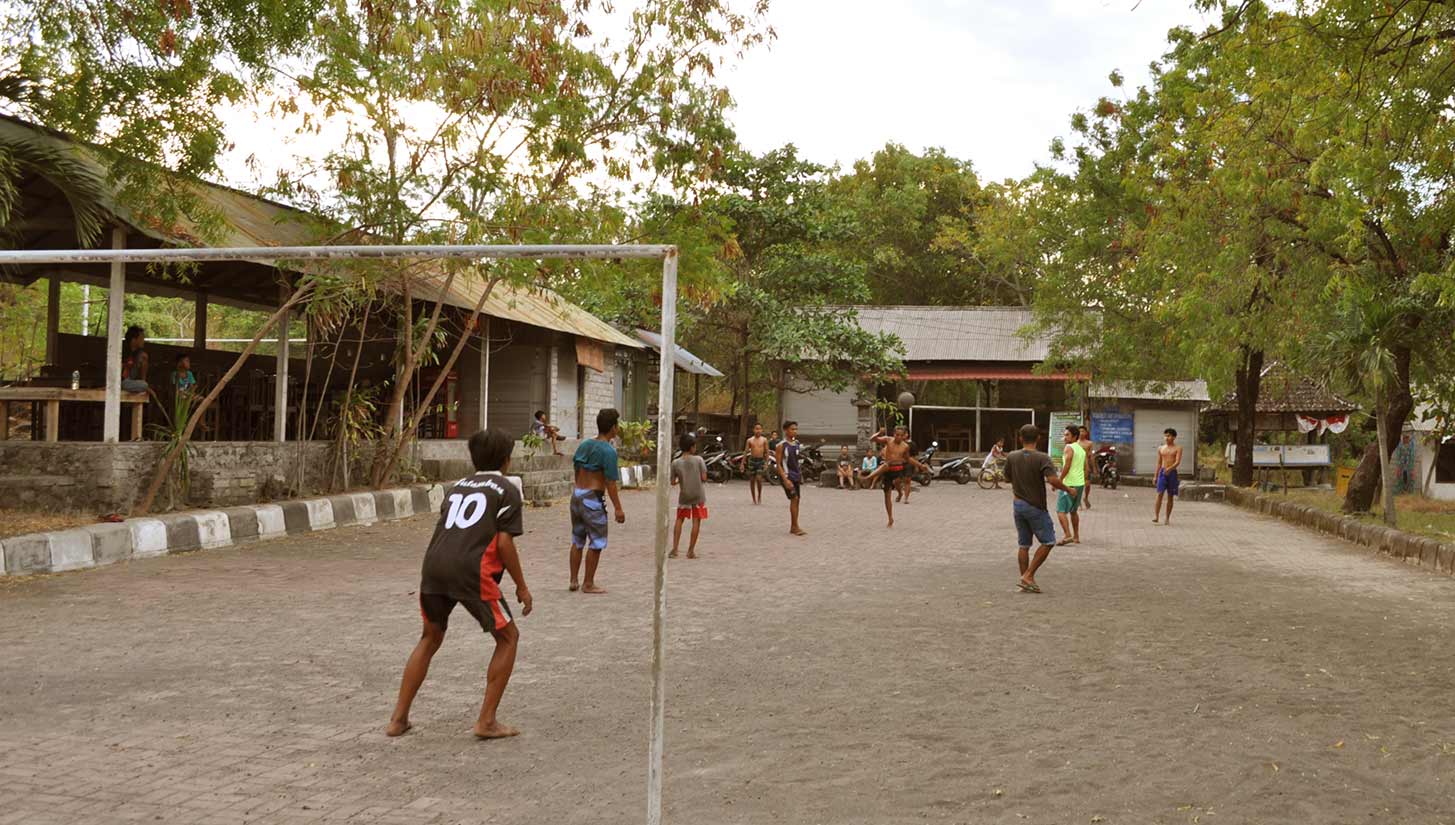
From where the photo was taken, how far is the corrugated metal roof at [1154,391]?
3294 centimetres

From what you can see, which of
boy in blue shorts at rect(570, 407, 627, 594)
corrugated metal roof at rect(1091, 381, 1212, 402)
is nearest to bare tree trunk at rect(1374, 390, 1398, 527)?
boy in blue shorts at rect(570, 407, 627, 594)

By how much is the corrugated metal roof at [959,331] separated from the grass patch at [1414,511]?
A: 10035mm

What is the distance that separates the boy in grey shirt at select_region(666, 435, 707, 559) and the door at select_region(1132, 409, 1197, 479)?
26.0 m

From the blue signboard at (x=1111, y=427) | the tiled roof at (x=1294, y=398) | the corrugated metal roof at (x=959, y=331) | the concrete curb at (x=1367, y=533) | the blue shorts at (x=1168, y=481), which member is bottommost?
the concrete curb at (x=1367, y=533)

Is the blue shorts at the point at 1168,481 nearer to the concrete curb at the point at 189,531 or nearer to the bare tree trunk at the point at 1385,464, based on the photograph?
the bare tree trunk at the point at 1385,464

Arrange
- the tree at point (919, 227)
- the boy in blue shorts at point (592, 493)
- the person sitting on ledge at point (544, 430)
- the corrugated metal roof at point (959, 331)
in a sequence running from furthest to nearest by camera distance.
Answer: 1. the tree at point (919, 227)
2. the corrugated metal roof at point (959, 331)
3. the person sitting on ledge at point (544, 430)
4. the boy in blue shorts at point (592, 493)

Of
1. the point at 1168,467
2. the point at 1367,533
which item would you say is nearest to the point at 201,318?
the point at 1168,467

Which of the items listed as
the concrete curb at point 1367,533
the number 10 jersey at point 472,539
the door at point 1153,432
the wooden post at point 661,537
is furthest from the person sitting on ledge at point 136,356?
the door at point 1153,432

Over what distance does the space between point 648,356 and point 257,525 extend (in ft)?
66.8

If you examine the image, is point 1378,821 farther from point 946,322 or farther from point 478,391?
point 946,322

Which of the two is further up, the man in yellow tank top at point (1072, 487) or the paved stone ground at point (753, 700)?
the man in yellow tank top at point (1072, 487)

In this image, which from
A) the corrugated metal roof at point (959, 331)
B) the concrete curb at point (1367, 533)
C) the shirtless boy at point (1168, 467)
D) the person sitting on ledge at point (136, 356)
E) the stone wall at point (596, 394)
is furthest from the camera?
the corrugated metal roof at point (959, 331)

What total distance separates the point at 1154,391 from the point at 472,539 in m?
30.5

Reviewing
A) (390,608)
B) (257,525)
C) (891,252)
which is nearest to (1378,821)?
(390,608)
